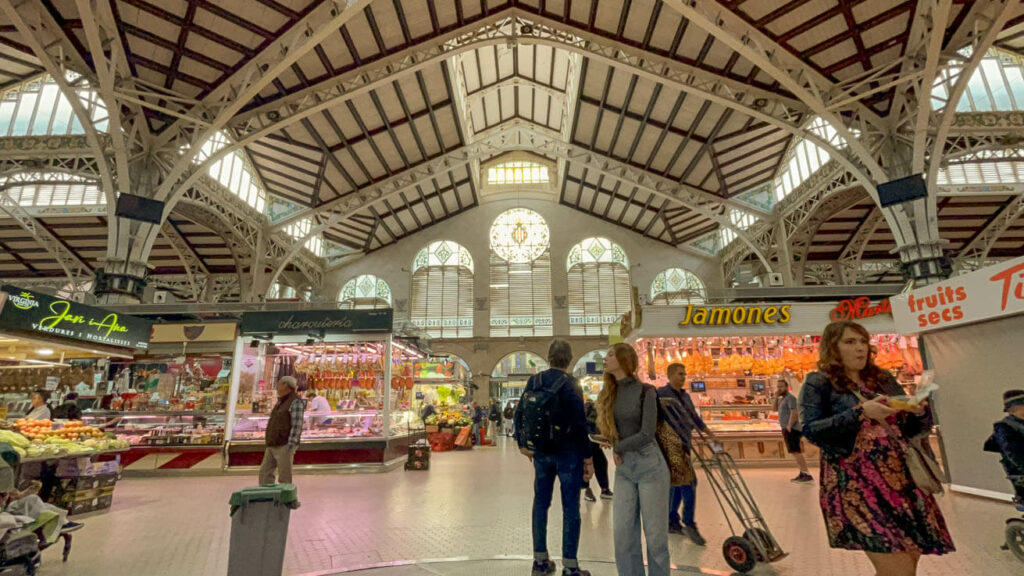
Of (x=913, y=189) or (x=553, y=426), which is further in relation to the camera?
(x=913, y=189)

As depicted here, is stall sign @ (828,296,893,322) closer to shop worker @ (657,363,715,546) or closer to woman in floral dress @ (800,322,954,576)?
shop worker @ (657,363,715,546)

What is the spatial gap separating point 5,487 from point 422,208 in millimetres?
19812

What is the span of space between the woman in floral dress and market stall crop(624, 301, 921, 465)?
25.6ft

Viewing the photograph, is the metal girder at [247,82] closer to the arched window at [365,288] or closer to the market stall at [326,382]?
the market stall at [326,382]

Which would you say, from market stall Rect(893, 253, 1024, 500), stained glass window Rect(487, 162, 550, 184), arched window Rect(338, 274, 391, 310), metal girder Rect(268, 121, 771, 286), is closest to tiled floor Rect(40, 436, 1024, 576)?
market stall Rect(893, 253, 1024, 500)

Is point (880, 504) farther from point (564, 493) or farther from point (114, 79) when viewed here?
point (114, 79)

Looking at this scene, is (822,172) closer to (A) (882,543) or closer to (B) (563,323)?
(B) (563,323)

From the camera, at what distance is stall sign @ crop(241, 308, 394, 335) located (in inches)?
368

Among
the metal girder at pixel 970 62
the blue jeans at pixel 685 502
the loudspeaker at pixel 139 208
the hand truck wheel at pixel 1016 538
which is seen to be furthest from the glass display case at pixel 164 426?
the metal girder at pixel 970 62

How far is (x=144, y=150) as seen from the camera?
11.6m

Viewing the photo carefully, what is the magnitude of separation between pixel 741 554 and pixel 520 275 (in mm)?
20183

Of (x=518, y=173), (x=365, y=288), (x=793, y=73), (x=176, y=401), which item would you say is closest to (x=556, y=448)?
(x=176, y=401)

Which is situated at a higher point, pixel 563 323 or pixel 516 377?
pixel 563 323

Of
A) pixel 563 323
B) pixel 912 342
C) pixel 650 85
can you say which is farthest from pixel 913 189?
pixel 563 323
